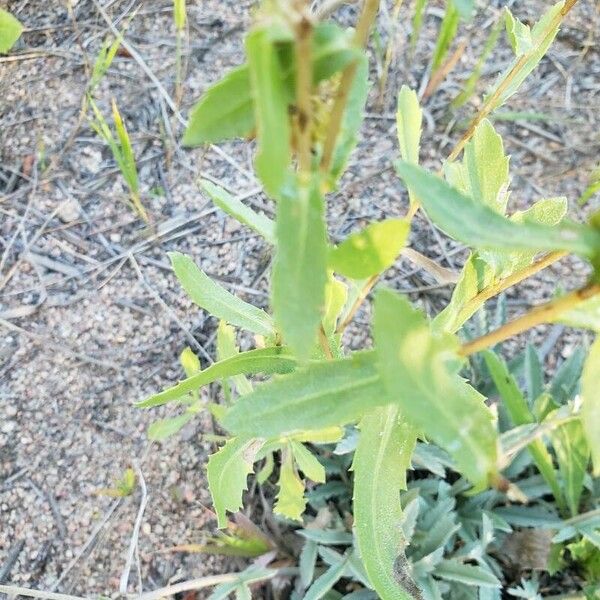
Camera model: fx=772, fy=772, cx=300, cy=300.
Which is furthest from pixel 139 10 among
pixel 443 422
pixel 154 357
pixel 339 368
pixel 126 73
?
pixel 443 422

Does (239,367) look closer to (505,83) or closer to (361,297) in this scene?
(361,297)

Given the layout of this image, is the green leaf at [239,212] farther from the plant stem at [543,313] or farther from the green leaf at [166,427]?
the green leaf at [166,427]

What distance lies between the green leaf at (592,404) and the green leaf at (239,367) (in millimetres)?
362

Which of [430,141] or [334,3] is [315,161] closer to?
[334,3]

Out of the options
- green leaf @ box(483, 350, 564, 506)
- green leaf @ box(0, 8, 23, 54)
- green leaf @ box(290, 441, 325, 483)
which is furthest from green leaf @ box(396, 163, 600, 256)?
green leaf @ box(483, 350, 564, 506)

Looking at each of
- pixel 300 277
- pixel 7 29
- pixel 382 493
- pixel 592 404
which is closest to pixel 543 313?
pixel 592 404

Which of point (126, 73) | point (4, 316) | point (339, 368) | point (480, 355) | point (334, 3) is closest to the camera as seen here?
point (334, 3)

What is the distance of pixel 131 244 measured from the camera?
5.53ft

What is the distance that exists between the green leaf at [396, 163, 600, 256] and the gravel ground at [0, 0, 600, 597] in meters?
1.04

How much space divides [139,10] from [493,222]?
5.41 ft

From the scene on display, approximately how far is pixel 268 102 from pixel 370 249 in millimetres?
195

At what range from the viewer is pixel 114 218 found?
171 cm

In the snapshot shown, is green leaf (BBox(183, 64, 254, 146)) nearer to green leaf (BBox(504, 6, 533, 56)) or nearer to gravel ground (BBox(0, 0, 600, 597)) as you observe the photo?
green leaf (BBox(504, 6, 533, 56))

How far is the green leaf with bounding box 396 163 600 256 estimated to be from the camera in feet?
1.60
